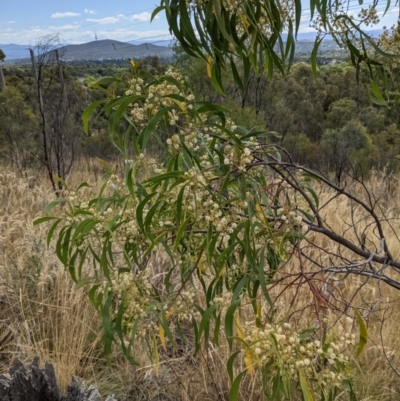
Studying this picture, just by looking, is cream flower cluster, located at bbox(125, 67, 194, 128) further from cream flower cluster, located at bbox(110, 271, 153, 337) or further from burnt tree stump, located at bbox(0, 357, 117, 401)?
burnt tree stump, located at bbox(0, 357, 117, 401)

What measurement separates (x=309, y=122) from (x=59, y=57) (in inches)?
317

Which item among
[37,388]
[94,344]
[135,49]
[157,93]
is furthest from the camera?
[135,49]

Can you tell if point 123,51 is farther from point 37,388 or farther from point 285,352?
point 285,352

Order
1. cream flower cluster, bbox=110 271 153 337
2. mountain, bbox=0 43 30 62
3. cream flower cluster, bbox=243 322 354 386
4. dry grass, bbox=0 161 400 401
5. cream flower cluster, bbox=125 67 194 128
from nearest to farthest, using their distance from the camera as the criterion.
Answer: cream flower cluster, bbox=243 322 354 386
cream flower cluster, bbox=125 67 194 128
cream flower cluster, bbox=110 271 153 337
dry grass, bbox=0 161 400 401
mountain, bbox=0 43 30 62

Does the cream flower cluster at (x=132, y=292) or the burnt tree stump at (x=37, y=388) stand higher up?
the cream flower cluster at (x=132, y=292)

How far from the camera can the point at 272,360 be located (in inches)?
27.6

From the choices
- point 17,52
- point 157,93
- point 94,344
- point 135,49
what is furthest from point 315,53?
point 17,52

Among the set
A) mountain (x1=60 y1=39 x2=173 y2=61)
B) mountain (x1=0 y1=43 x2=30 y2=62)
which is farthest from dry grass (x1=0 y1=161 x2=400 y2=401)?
mountain (x1=0 y1=43 x2=30 y2=62)

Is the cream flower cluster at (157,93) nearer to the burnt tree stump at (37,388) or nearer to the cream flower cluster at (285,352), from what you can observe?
the cream flower cluster at (285,352)

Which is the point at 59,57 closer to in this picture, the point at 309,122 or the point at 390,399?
the point at 390,399

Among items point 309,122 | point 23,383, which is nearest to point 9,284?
point 23,383

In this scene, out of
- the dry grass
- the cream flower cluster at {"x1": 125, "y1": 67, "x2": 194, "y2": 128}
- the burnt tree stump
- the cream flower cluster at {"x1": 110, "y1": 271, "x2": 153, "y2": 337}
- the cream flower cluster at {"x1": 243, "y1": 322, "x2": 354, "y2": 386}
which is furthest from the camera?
the dry grass

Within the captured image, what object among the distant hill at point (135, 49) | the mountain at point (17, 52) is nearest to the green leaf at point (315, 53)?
the distant hill at point (135, 49)

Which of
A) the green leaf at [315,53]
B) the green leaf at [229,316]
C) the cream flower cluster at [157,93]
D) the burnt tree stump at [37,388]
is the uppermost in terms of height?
the green leaf at [315,53]
